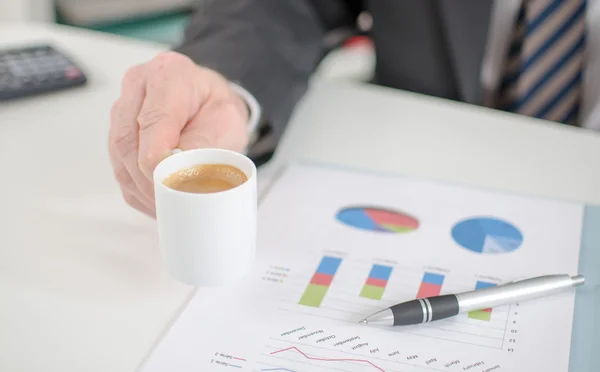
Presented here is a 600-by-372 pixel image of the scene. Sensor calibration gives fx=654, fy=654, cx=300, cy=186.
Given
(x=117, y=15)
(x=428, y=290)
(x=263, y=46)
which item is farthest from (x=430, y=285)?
(x=117, y=15)

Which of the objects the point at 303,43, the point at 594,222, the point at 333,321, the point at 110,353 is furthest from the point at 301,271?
the point at 303,43

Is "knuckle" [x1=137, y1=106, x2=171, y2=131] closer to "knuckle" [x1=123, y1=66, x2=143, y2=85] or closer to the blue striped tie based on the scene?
"knuckle" [x1=123, y1=66, x2=143, y2=85]

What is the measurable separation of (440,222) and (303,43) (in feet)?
1.28

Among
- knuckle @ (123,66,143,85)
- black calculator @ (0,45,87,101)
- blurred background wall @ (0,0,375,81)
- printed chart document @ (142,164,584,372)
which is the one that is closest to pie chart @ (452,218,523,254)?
printed chart document @ (142,164,584,372)

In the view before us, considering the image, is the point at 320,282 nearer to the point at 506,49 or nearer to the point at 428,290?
the point at 428,290

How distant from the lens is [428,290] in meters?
0.54

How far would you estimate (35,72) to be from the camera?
874 millimetres

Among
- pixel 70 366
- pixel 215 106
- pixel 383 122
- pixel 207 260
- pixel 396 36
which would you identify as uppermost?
pixel 396 36

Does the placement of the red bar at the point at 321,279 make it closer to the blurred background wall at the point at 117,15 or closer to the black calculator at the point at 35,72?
the black calculator at the point at 35,72

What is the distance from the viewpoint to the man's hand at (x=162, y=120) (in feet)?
1.87

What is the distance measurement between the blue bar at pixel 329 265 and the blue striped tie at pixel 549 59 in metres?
0.54

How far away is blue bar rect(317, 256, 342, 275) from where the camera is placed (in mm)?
563

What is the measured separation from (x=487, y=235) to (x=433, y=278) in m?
0.09

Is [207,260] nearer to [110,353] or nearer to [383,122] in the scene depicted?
[110,353]
